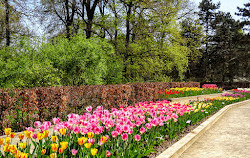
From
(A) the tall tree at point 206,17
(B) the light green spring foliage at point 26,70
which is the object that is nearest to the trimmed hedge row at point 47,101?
(B) the light green spring foliage at point 26,70

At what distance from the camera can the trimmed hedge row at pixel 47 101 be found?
526 cm

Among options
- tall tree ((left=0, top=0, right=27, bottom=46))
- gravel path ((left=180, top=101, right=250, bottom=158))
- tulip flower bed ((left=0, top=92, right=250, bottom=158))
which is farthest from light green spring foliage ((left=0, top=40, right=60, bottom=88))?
gravel path ((left=180, top=101, right=250, bottom=158))

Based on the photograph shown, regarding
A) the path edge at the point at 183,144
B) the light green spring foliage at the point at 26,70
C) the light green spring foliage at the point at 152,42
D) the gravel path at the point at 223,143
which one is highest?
the light green spring foliage at the point at 152,42

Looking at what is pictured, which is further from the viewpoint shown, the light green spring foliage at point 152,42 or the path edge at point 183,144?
the light green spring foliage at point 152,42

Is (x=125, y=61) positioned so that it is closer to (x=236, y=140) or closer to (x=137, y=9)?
(x=137, y=9)

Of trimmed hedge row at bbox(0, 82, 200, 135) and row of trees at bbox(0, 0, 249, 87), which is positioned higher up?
row of trees at bbox(0, 0, 249, 87)

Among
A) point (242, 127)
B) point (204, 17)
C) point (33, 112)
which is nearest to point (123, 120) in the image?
point (33, 112)

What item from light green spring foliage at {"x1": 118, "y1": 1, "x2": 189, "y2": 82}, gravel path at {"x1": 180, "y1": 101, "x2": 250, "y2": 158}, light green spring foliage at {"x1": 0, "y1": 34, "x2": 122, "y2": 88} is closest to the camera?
gravel path at {"x1": 180, "y1": 101, "x2": 250, "y2": 158}

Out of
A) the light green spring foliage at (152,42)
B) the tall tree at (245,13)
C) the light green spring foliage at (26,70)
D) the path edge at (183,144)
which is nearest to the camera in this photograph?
the path edge at (183,144)

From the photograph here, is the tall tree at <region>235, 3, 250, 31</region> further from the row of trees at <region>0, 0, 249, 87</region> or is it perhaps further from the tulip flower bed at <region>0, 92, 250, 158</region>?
the tulip flower bed at <region>0, 92, 250, 158</region>

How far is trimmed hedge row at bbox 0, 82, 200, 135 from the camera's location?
526cm

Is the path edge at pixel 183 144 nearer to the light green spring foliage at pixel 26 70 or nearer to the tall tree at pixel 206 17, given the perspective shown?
the light green spring foliage at pixel 26 70

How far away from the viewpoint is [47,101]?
20.1 ft

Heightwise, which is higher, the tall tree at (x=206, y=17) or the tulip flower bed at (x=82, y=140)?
the tall tree at (x=206, y=17)
